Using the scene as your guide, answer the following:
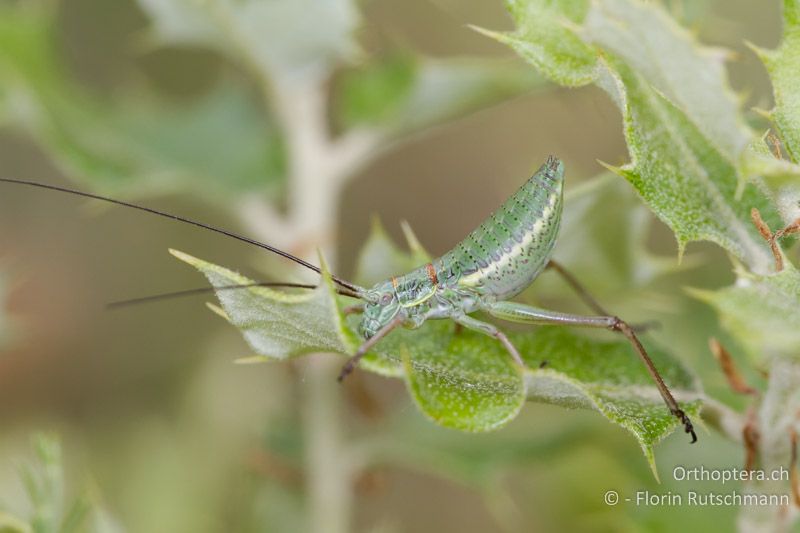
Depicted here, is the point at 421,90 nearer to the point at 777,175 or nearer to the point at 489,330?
the point at 489,330

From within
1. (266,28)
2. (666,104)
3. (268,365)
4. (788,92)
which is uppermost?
(266,28)

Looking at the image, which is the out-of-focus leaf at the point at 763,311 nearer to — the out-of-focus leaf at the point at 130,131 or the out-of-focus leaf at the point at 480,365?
the out-of-focus leaf at the point at 480,365

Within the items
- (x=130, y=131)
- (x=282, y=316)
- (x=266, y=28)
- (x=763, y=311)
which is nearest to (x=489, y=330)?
(x=282, y=316)

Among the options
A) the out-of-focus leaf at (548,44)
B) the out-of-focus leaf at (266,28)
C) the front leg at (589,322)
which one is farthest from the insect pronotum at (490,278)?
the out-of-focus leaf at (266,28)

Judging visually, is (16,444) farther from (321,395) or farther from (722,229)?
(722,229)

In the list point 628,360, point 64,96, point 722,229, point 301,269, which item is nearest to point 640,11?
point 722,229

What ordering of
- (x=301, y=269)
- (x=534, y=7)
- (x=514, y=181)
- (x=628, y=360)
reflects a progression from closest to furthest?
(x=534, y=7) → (x=628, y=360) → (x=301, y=269) → (x=514, y=181)
